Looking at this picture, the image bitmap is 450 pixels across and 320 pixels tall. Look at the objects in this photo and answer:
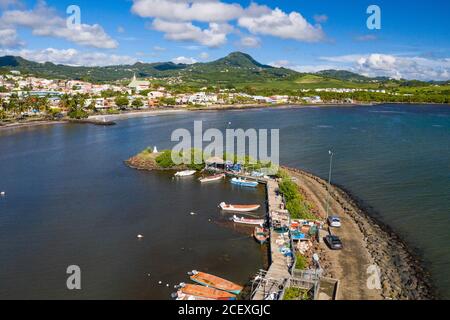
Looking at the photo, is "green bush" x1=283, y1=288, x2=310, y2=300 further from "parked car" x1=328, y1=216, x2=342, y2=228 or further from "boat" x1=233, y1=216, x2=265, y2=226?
"boat" x1=233, y1=216, x2=265, y2=226

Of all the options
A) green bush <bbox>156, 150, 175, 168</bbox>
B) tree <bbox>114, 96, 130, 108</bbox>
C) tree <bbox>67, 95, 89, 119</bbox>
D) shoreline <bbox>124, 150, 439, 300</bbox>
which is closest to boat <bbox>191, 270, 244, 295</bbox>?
shoreline <bbox>124, 150, 439, 300</bbox>

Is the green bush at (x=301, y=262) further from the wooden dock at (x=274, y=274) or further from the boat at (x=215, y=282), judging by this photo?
the boat at (x=215, y=282)

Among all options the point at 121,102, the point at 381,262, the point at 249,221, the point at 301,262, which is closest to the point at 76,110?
the point at 121,102

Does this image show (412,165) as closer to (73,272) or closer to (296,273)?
(296,273)

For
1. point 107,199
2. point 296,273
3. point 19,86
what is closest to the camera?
point 296,273

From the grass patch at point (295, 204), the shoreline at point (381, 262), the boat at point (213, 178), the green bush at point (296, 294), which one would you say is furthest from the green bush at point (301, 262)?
the boat at point (213, 178)
